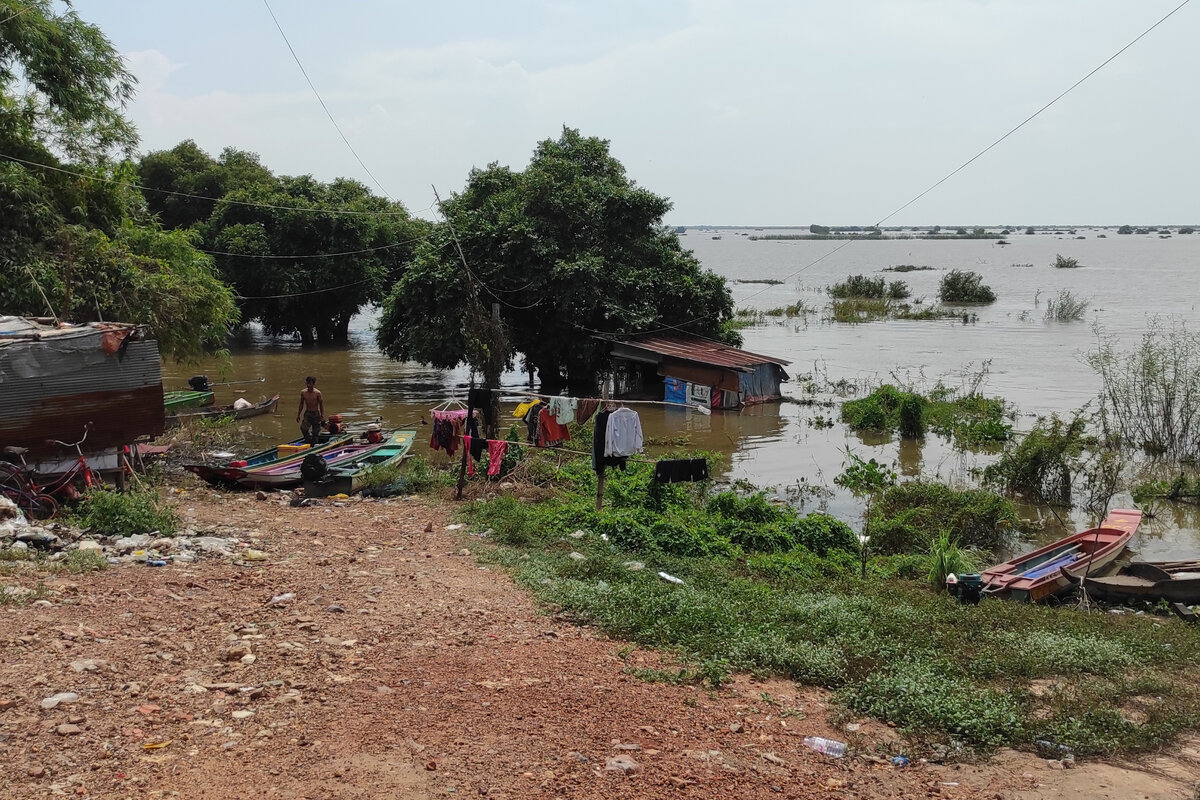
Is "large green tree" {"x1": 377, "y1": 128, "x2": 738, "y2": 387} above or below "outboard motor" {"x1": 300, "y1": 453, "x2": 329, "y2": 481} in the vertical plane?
above

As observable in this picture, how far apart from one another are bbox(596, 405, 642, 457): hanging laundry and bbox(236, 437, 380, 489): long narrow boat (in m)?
4.76

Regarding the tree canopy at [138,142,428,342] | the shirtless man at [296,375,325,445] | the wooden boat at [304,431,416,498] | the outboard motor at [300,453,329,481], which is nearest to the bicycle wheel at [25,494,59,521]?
the outboard motor at [300,453,329,481]

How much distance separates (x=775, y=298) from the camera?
2534 inches

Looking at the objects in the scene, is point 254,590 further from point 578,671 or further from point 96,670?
point 578,671

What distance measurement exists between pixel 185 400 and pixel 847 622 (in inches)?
727

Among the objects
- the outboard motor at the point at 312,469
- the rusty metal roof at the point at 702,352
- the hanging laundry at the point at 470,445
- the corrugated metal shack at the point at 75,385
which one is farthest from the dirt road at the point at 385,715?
the rusty metal roof at the point at 702,352

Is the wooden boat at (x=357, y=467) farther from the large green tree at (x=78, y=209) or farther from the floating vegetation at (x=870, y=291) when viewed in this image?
the floating vegetation at (x=870, y=291)

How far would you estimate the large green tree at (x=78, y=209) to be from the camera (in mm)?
15838

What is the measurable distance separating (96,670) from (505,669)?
8.94ft

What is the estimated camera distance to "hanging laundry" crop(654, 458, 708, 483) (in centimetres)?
1193

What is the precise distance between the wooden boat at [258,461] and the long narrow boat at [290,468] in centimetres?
3

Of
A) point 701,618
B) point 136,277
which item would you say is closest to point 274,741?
point 701,618

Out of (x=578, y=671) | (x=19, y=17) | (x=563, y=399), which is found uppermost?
(x=19, y=17)

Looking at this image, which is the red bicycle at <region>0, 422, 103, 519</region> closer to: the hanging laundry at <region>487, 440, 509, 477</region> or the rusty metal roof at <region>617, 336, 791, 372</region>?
the hanging laundry at <region>487, 440, 509, 477</region>
